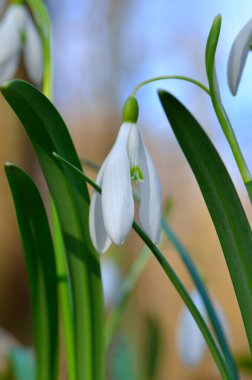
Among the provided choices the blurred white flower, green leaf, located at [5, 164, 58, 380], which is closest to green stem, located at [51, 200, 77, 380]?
green leaf, located at [5, 164, 58, 380]

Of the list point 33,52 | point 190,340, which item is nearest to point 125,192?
point 33,52

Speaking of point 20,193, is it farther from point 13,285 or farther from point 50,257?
point 13,285

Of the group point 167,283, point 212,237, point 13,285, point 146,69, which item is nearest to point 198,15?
point 146,69

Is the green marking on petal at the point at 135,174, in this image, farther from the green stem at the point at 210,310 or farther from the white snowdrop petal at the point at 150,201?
the green stem at the point at 210,310

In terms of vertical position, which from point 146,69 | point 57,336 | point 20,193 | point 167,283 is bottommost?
point 57,336

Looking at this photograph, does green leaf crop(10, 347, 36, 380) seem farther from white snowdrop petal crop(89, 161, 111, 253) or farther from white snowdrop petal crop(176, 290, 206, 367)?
white snowdrop petal crop(89, 161, 111, 253)

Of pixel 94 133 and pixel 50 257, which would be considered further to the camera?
pixel 94 133

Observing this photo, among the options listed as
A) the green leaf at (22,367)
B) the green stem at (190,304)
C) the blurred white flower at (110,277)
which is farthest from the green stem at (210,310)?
the blurred white flower at (110,277)

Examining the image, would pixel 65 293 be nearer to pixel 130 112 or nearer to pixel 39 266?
pixel 39 266
